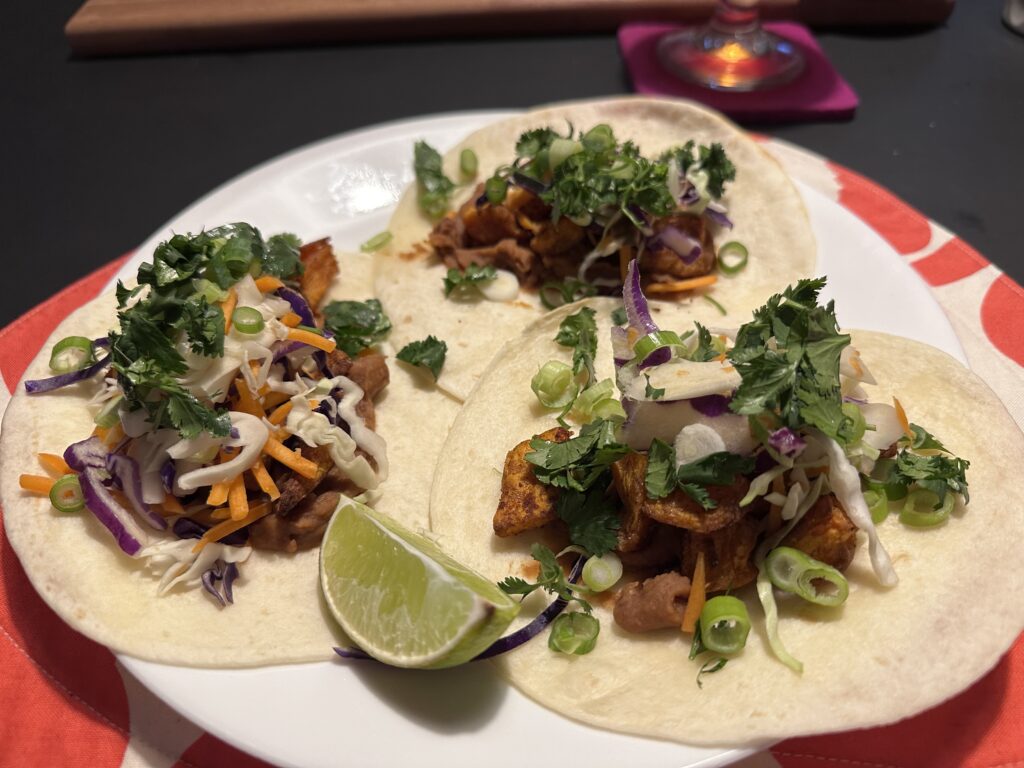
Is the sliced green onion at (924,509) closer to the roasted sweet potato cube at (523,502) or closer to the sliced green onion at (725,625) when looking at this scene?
the sliced green onion at (725,625)

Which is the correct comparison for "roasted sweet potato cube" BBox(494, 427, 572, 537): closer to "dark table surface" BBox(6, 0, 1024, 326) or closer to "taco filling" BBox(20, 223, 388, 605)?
"taco filling" BBox(20, 223, 388, 605)

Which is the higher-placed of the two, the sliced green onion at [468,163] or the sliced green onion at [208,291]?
the sliced green onion at [208,291]

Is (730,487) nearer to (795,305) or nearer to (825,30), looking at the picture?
(795,305)

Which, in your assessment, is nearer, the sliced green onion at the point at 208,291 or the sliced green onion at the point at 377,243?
the sliced green onion at the point at 208,291

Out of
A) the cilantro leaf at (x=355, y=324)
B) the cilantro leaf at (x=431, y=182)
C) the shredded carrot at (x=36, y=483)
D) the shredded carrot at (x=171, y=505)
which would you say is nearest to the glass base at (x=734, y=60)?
the cilantro leaf at (x=431, y=182)

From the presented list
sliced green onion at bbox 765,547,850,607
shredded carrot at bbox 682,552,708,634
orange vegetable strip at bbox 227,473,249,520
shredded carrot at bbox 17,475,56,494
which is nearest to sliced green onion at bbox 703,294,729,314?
sliced green onion at bbox 765,547,850,607

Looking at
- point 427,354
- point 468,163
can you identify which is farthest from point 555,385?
point 468,163
